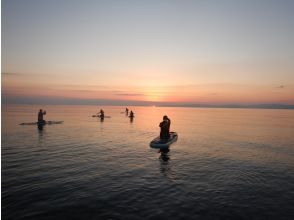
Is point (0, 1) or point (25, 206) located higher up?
point (0, 1)

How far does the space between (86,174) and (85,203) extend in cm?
515

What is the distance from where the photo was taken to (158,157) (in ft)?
76.4

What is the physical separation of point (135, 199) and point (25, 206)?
17.3 ft

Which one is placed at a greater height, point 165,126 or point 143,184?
point 165,126

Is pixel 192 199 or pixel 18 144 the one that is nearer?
pixel 192 199

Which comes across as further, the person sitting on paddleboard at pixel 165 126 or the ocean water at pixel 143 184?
the person sitting on paddleboard at pixel 165 126

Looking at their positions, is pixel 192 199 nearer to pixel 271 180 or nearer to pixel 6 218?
pixel 271 180

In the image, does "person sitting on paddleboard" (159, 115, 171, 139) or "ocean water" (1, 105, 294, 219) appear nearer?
"ocean water" (1, 105, 294, 219)

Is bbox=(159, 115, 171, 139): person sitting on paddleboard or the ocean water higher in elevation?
bbox=(159, 115, 171, 139): person sitting on paddleboard

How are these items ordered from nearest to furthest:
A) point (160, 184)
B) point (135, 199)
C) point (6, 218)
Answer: point (6, 218) < point (135, 199) < point (160, 184)

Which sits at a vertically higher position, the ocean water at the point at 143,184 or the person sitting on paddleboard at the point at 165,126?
the person sitting on paddleboard at the point at 165,126

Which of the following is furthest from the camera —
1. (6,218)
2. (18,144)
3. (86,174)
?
(18,144)

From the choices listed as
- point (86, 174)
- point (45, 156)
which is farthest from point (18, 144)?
point (86, 174)

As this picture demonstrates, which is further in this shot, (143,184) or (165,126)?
(165,126)
